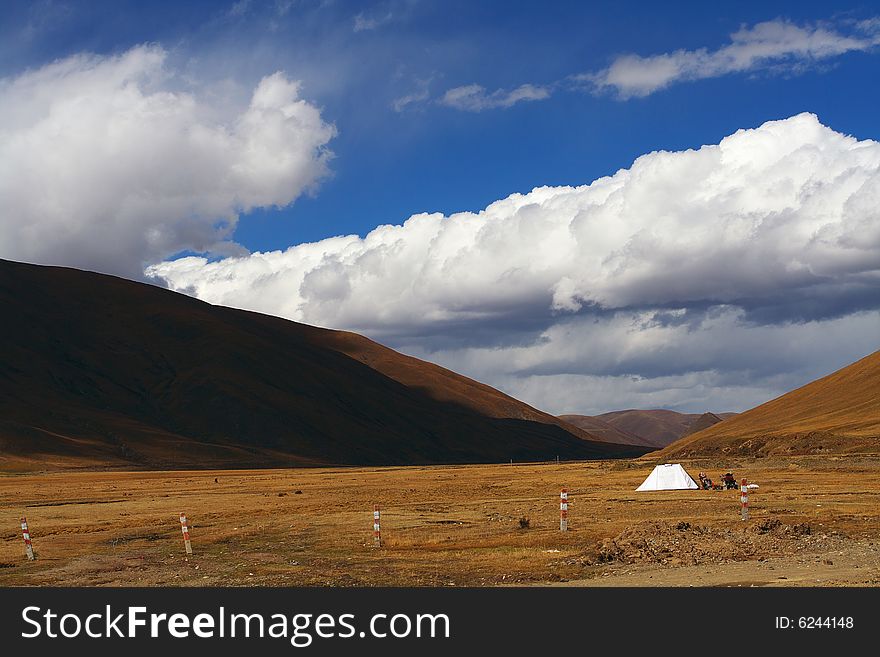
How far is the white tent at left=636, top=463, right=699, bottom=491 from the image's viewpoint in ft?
154

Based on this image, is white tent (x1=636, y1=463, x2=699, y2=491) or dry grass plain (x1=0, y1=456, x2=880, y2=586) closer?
dry grass plain (x1=0, y1=456, x2=880, y2=586)

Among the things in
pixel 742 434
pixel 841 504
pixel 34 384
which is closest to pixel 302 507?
pixel 841 504

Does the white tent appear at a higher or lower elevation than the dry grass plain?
higher

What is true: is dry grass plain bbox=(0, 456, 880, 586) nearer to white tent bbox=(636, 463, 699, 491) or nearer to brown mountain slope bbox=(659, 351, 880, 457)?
white tent bbox=(636, 463, 699, 491)

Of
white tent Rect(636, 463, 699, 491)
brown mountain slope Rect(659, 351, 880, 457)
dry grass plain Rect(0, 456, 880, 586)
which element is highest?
brown mountain slope Rect(659, 351, 880, 457)

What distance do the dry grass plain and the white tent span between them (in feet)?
6.68

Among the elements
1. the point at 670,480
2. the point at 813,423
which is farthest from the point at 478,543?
the point at 813,423

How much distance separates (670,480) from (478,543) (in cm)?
2353

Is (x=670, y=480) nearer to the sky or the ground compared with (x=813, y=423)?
nearer to the ground

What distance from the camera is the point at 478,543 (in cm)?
2600

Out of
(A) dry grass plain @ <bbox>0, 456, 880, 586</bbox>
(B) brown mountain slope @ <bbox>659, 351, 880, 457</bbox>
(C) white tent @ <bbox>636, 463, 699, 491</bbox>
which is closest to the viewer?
(A) dry grass plain @ <bbox>0, 456, 880, 586</bbox>

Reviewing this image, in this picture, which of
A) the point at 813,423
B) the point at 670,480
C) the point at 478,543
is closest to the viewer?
the point at 478,543

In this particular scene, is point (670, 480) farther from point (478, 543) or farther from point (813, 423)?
point (813, 423)

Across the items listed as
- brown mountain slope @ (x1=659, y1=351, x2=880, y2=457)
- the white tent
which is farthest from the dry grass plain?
brown mountain slope @ (x1=659, y1=351, x2=880, y2=457)
